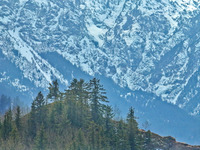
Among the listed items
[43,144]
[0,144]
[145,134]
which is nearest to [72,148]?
[43,144]

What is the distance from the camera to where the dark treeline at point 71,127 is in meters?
154

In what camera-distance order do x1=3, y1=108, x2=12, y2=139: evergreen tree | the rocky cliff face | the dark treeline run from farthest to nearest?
the rocky cliff face
x1=3, y1=108, x2=12, y2=139: evergreen tree
the dark treeline

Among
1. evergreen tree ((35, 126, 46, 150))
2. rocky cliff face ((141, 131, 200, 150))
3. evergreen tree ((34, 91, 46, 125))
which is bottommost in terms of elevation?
evergreen tree ((35, 126, 46, 150))

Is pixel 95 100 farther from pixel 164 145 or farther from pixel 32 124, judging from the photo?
pixel 164 145

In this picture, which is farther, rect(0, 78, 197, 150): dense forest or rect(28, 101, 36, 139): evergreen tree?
rect(28, 101, 36, 139): evergreen tree

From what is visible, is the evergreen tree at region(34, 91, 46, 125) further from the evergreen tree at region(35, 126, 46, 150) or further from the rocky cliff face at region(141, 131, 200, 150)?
the rocky cliff face at region(141, 131, 200, 150)

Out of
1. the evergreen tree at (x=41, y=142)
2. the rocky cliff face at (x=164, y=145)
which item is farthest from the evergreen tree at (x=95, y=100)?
the evergreen tree at (x=41, y=142)

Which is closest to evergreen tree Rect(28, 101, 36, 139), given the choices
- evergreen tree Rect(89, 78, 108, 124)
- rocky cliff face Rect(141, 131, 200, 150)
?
evergreen tree Rect(89, 78, 108, 124)

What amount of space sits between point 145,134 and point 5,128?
1588 inches

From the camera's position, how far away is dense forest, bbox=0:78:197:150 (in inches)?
6048

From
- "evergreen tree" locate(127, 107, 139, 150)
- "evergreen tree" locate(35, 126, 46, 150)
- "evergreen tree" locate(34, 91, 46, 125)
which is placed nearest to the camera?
"evergreen tree" locate(35, 126, 46, 150)

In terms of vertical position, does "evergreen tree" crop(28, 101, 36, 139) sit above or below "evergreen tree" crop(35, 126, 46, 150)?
above

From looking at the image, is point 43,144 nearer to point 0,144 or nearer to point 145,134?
point 0,144

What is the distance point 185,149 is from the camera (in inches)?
6703
